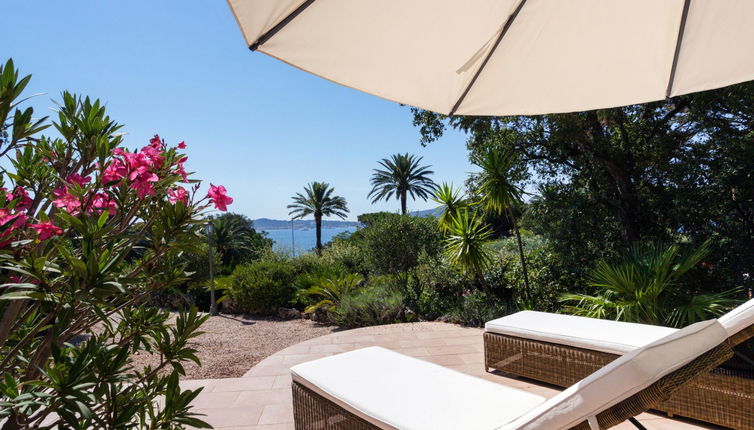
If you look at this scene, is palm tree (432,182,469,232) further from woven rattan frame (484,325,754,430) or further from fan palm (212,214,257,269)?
fan palm (212,214,257,269)

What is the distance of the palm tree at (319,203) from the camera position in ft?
86.6

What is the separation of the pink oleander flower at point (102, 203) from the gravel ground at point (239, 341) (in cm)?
328

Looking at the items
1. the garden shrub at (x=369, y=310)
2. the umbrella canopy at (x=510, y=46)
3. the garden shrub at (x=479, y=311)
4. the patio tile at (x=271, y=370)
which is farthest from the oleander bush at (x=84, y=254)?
the garden shrub at (x=369, y=310)

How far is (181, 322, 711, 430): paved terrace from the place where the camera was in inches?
118

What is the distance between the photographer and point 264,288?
10008mm

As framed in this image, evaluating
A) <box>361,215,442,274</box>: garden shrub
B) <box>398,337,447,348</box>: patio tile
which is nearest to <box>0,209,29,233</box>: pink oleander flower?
<box>398,337,447,348</box>: patio tile

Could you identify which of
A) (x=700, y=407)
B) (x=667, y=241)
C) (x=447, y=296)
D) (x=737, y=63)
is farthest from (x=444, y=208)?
(x=737, y=63)

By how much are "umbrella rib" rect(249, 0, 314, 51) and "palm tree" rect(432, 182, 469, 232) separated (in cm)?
561

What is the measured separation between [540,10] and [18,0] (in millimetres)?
2389

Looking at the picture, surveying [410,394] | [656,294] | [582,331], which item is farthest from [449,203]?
[410,394]

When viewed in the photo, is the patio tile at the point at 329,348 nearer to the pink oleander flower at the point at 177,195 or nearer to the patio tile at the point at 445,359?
the patio tile at the point at 445,359

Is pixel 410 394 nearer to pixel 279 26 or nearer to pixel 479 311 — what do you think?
pixel 279 26

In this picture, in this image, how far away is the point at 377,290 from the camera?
818 centimetres

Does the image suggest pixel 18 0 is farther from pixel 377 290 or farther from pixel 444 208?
pixel 377 290
